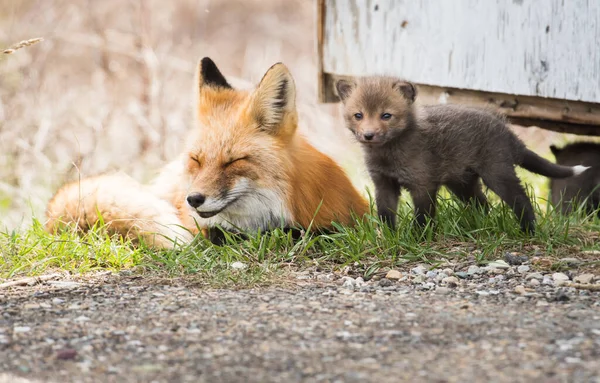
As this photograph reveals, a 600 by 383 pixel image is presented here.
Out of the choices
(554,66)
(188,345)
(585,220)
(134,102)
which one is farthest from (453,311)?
(134,102)

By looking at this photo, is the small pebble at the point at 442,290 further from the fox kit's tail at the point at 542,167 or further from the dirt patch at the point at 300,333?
the fox kit's tail at the point at 542,167

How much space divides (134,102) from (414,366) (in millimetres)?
7769

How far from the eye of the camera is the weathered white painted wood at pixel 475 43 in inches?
219

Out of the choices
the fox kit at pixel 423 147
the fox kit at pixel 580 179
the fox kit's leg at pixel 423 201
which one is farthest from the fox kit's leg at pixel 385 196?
the fox kit at pixel 580 179

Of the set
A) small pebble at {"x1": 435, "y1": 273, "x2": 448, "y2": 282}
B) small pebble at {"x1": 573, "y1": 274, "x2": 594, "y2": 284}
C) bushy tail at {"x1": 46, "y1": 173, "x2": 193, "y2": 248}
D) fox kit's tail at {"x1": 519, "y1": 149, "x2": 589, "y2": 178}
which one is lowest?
small pebble at {"x1": 435, "y1": 273, "x2": 448, "y2": 282}

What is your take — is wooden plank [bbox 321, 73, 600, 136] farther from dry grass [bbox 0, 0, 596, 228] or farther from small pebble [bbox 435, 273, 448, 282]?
small pebble [bbox 435, 273, 448, 282]

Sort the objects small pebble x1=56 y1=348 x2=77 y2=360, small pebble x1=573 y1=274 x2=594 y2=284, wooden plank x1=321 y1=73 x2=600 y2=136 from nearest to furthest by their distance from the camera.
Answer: small pebble x1=56 y1=348 x2=77 y2=360
small pebble x1=573 y1=274 x2=594 y2=284
wooden plank x1=321 y1=73 x2=600 y2=136

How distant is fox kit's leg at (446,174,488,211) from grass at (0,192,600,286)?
0.28 m

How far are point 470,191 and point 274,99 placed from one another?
5.08 ft

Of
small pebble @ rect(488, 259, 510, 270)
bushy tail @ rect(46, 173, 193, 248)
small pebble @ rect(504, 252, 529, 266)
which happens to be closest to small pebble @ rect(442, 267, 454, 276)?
small pebble @ rect(488, 259, 510, 270)

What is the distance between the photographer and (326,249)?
14.9ft

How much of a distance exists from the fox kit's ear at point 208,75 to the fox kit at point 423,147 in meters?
0.89

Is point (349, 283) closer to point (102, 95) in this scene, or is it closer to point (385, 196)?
point (385, 196)

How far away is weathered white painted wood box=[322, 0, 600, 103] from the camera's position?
557 cm
